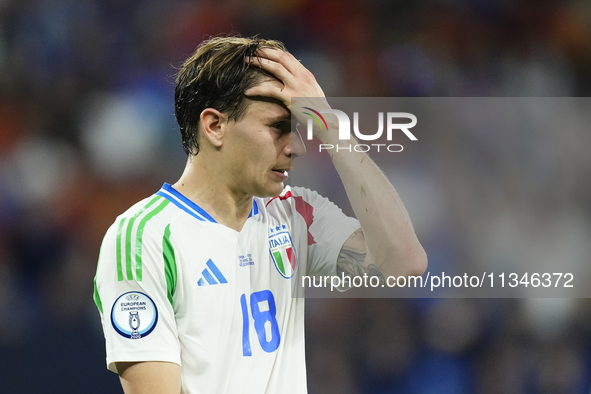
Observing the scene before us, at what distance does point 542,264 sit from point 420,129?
2.16 feet

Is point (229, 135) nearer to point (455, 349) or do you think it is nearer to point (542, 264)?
point (542, 264)

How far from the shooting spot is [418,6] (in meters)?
2.85

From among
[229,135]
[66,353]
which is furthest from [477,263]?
[66,353]

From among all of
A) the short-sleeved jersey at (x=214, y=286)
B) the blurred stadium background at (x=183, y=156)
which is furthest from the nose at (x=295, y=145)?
the blurred stadium background at (x=183, y=156)

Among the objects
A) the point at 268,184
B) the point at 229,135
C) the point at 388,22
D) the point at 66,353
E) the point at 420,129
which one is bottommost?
the point at 66,353

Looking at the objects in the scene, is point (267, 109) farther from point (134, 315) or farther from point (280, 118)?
point (134, 315)

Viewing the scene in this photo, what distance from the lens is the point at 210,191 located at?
153 cm

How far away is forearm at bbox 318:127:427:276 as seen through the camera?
4.72 ft

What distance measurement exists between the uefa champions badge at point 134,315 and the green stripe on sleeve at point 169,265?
64mm

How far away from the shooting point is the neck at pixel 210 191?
1522mm

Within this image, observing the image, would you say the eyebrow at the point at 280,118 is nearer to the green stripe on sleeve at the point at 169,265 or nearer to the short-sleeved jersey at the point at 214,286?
the short-sleeved jersey at the point at 214,286

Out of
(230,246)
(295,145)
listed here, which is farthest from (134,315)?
(295,145)

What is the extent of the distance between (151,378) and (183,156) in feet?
6.18

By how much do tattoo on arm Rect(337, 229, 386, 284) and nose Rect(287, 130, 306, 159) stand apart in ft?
0.94
